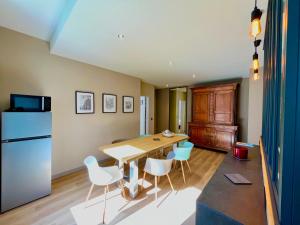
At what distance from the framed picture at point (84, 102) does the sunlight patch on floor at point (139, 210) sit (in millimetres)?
1919

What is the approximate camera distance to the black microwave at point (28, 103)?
220 cm

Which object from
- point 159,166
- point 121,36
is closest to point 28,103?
point 121,36

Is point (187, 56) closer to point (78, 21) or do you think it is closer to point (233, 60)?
point (233, 60)

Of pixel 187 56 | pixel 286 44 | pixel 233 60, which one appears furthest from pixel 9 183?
pixel 233 60

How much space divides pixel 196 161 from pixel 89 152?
Result: 278 cm

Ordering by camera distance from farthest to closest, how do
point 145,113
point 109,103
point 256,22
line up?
1. point 145,113
2. point 109,103
3. point 256,22

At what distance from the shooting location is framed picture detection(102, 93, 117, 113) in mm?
3930

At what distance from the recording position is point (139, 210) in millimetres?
2115

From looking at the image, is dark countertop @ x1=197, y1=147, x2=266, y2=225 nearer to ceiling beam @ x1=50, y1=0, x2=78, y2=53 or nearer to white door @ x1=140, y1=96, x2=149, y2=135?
ceiling beam @ x1=50, y1=0, x2=78, y2=53

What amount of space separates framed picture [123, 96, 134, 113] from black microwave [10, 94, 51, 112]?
7.32 feet

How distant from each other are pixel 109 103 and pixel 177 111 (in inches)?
172

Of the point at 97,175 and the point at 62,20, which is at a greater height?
the point at 62,20

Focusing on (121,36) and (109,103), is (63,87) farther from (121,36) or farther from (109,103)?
(121,36)

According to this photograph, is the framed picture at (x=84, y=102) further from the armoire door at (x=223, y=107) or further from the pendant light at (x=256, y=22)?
the armoire door at (x=223, y=107)
